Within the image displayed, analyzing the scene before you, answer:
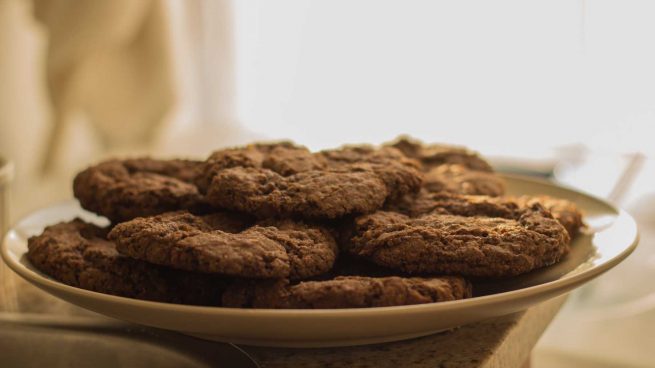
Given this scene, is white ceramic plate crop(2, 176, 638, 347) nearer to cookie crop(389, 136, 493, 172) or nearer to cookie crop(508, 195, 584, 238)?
cookie crop(508, 195, 584, 238)

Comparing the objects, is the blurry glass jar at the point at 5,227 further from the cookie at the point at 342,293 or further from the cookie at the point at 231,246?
the cookie at the point at 342,293

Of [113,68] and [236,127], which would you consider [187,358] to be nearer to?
[113,68]

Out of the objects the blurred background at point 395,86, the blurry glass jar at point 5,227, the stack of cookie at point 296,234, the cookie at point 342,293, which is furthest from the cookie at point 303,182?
the blurred background at point 395,86

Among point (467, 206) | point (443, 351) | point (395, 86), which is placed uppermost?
point (467, 206)

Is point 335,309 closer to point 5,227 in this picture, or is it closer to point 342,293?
point 342,293

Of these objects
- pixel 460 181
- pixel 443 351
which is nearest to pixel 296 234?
pixel 443 351
